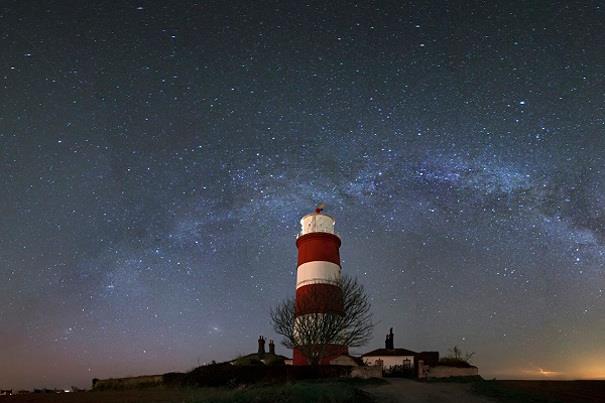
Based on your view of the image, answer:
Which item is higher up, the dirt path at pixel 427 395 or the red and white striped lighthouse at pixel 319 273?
the red and white striped lighthouse at pixel 319 273

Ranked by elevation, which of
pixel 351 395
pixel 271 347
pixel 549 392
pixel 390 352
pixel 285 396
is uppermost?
pixel 285 396

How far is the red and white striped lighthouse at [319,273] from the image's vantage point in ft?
121

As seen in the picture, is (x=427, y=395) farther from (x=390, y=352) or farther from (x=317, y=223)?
(x=390, y=352)

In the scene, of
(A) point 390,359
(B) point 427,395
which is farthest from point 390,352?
(B) point 427,395

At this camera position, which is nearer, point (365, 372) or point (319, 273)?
point (365, 372)

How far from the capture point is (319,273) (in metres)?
39.4

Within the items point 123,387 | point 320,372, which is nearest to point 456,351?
point 320,372

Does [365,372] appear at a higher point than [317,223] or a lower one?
lower

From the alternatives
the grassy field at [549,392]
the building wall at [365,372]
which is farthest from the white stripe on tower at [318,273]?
the grassy field at [549,392]

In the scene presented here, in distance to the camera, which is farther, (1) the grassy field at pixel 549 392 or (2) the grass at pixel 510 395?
(2) the grass at pixel 510 395

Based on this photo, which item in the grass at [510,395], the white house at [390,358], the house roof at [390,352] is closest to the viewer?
the grass at [510,395]

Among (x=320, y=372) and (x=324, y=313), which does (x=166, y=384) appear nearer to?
(x=320, y=372)

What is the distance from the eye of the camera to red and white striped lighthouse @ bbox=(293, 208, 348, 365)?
36969mm

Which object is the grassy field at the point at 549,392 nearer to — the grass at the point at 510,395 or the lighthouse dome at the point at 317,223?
the grass at the point at 510,395
